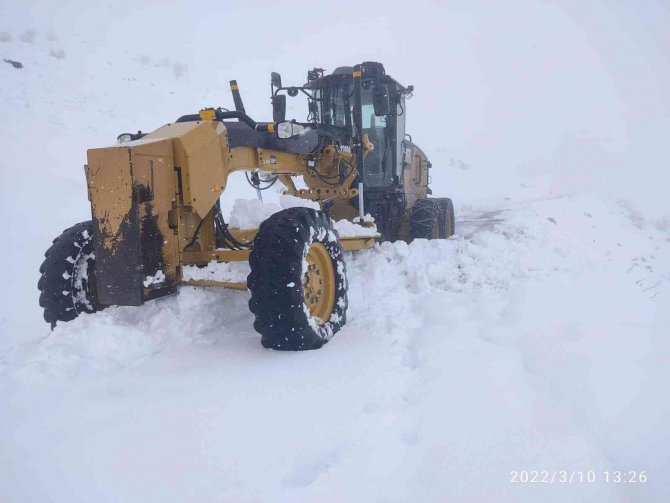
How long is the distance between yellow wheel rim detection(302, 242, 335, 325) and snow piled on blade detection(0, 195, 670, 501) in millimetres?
258

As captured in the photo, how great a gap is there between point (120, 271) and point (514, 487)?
265 cm

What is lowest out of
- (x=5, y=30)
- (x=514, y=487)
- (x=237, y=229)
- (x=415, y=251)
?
(x=514, y=487)

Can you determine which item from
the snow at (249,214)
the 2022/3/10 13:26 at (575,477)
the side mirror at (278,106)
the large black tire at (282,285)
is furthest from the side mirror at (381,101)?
the 2022/3/10 13:26 at (575,477)

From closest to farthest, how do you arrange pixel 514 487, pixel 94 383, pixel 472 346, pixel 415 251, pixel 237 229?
pixel 514 487
pixel 94 383
pixel 472 346
pixel 237 229
pixel 415 251

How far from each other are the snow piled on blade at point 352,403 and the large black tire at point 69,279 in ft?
1.52

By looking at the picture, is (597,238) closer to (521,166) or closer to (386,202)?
(386,202)

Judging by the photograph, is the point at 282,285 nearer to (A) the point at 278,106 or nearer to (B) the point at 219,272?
(B) the point at 219,272

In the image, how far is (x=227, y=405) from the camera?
268 centimetres

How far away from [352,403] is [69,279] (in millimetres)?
2491

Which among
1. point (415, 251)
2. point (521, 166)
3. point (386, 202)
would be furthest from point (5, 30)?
point (521, 166)

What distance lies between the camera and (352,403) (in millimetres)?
2715

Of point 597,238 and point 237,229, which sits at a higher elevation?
point 237,229

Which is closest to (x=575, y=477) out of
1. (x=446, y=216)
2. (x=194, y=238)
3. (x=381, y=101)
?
(x=194, y=238)

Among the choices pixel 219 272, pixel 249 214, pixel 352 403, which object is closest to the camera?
pixel 352 403
